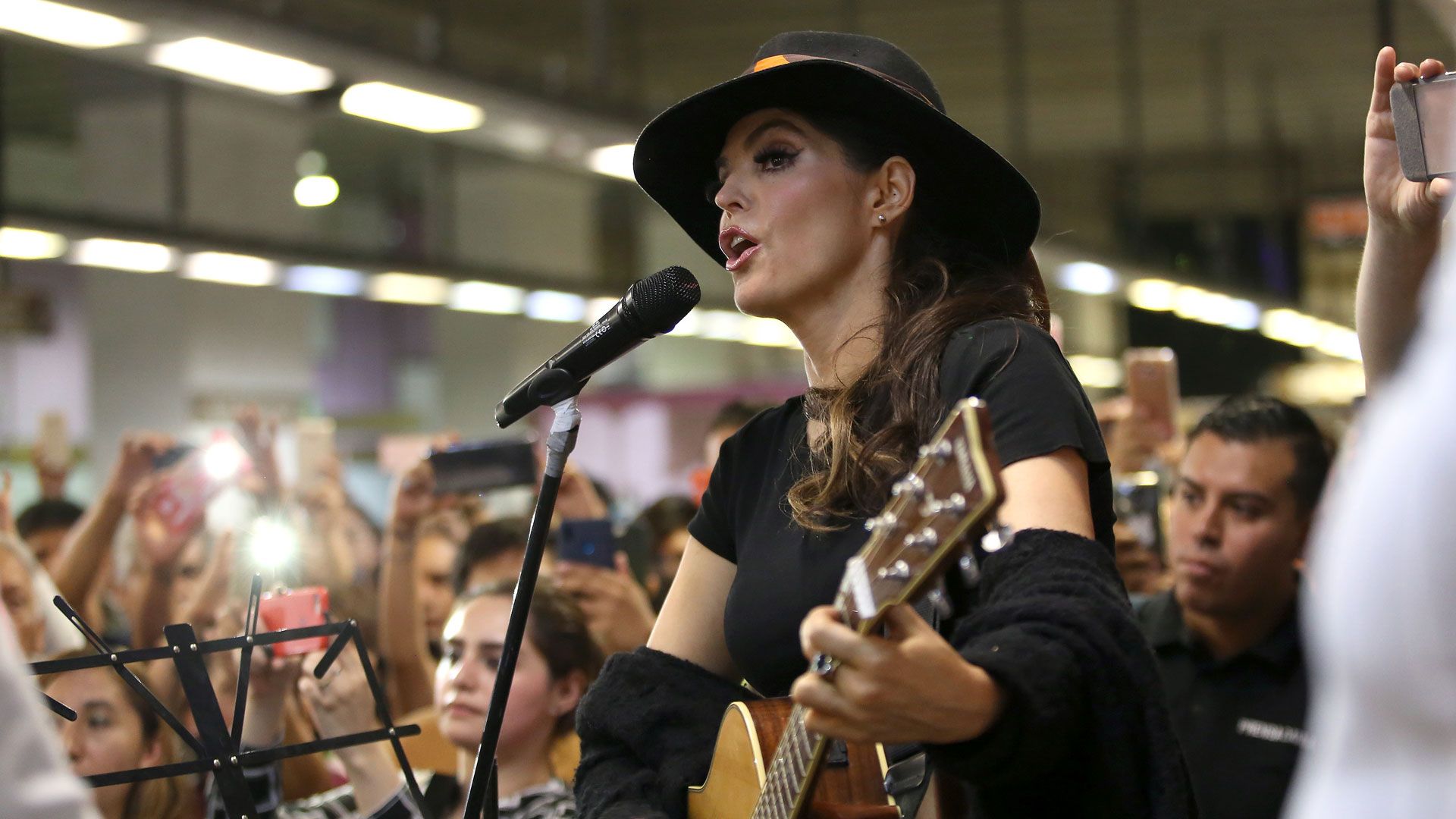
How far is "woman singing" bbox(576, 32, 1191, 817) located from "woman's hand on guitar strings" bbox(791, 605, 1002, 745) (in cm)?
4

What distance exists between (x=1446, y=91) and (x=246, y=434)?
413 cm

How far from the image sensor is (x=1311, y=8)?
9508 mm

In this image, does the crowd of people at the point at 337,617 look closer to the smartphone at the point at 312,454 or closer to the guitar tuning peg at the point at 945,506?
the smartphone at the point at 312,454

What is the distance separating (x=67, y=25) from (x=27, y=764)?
3542mm

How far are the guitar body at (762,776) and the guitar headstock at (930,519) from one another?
10.5 inches

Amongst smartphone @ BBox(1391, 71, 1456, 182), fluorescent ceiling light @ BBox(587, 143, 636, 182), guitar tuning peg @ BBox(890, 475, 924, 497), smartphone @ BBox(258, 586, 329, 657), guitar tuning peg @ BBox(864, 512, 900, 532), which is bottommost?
smartphone @ BBox(258, 586, 329, 657)

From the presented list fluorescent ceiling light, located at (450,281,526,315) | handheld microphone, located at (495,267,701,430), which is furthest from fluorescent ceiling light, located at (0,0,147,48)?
fluorescent ceiling light, located at (450,281,526,315)

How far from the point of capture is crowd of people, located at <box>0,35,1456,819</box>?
119cm

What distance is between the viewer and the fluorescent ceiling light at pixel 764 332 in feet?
47.5

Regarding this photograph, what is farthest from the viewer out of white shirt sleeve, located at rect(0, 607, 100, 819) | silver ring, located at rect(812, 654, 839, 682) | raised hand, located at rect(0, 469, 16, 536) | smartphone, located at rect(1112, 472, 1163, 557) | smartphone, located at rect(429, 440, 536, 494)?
smartphone, located at rect(1112, 472, 1163, 557)

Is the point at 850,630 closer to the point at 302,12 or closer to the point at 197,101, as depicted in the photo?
the point at 302,12

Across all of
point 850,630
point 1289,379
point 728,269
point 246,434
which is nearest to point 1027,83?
point 1289,379

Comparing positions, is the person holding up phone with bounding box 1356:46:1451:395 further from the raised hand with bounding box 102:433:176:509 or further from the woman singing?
the raised hand with bounding box 102:433:176:509

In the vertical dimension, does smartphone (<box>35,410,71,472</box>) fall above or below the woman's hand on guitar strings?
above
